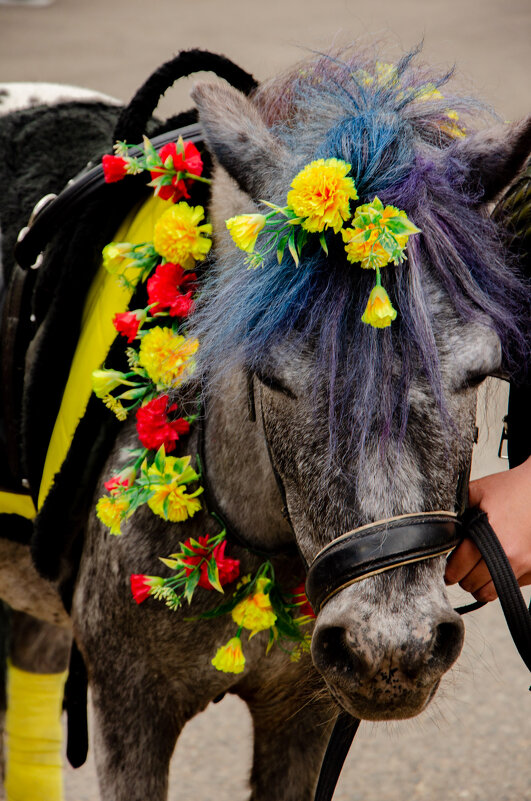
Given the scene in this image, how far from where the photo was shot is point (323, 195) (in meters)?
1.34

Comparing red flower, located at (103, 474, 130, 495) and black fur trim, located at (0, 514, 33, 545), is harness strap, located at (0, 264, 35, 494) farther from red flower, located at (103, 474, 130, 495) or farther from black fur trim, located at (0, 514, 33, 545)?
red flower, located at (103, 474, 130, 495)

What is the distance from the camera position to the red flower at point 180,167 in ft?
5.85

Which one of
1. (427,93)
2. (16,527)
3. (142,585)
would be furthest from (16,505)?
(427,93)

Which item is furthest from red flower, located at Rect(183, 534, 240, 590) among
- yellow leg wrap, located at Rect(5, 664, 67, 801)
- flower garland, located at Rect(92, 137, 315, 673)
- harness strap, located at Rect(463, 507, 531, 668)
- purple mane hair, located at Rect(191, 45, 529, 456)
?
yellow leg wrap, located at Rect(5, 664, 67, 801)

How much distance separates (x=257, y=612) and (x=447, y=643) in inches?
19.6

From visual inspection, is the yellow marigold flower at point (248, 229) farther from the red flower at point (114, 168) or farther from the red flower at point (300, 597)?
the red flower at point (300, 597)

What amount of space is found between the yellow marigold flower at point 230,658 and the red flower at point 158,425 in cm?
41

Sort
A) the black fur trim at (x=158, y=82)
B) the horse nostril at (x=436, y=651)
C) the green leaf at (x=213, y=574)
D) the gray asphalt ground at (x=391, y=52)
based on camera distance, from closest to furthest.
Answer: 1. the horse nostril at (x=436, y=651)
2. the green leaf at (x=213, y=574)
3. the black fur trim at (x=158, y=82)
4. the gray asphalt ground at (x=391, y=52)

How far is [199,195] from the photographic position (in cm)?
184

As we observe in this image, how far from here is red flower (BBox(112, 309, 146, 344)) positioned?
1.78 m

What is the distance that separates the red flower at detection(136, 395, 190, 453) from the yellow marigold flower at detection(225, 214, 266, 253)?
0.44 metres

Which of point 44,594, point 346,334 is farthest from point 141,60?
point 346,334

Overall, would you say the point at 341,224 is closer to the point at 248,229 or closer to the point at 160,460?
the point at 248,229

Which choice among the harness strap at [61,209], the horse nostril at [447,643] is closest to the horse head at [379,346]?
the horse nostril at [447,643]
